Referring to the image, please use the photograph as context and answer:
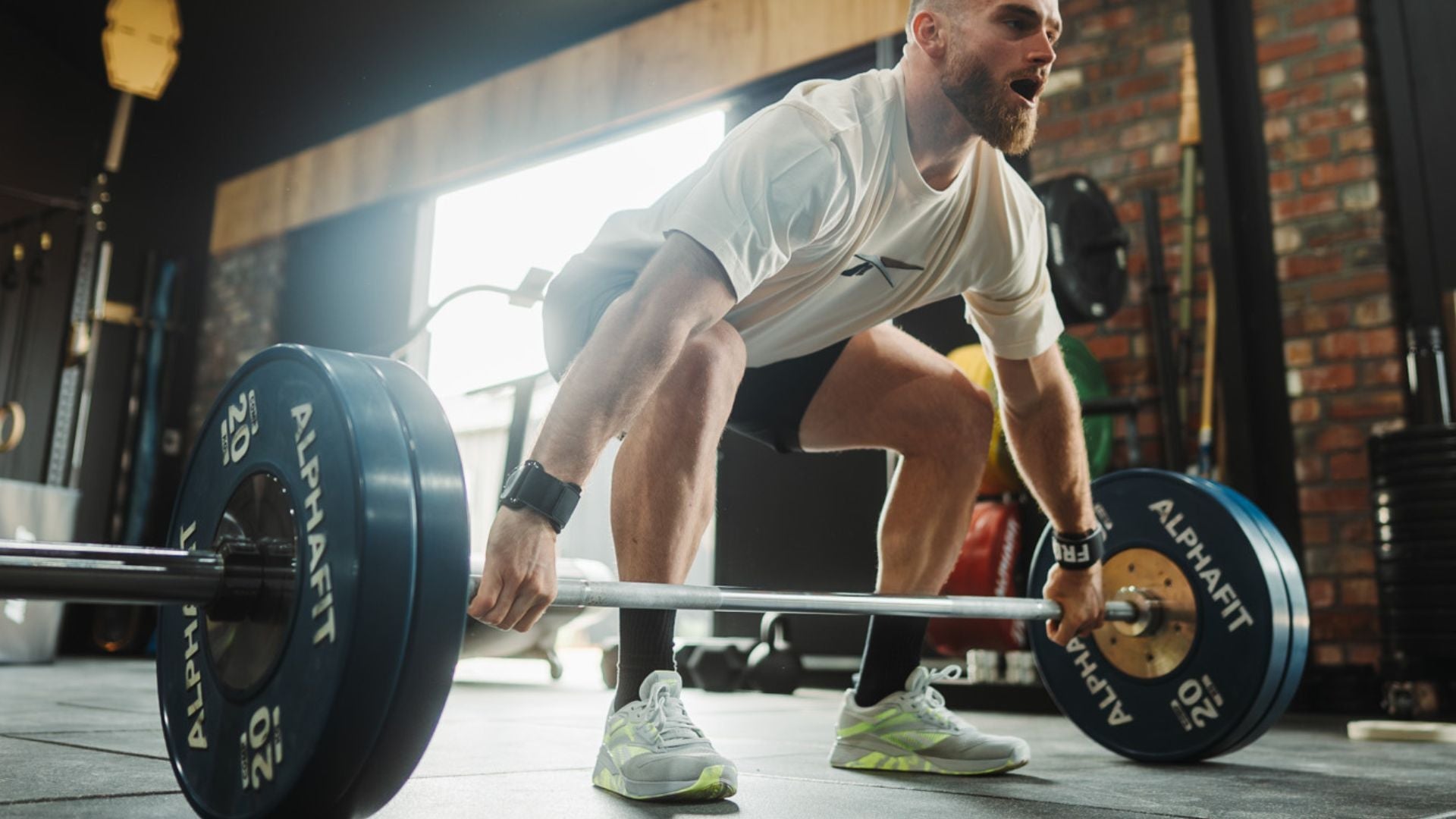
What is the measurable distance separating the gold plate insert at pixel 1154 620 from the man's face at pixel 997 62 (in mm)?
707

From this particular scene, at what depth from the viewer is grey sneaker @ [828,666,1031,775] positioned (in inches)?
60.7

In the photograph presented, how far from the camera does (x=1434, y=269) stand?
120 inches

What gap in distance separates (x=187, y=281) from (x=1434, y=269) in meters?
5.92

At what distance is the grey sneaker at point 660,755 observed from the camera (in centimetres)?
119

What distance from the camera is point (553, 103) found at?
16.8ft

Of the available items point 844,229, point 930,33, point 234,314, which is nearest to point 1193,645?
point 844,229

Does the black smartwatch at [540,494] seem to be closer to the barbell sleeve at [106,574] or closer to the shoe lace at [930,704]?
the barbell sleeve at [106,574]

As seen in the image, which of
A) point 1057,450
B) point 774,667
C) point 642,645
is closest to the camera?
point 642,645

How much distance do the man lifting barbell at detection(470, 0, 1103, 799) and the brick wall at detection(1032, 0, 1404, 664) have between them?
1.77 meters

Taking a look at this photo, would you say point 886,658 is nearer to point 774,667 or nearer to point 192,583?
point 192,583

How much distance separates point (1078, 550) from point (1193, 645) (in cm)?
22

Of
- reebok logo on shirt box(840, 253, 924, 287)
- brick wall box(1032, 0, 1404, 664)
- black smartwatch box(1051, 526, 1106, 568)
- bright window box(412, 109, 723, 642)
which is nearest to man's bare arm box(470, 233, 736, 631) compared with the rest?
reebok logo on shirt box(840, 253, 924, 287)

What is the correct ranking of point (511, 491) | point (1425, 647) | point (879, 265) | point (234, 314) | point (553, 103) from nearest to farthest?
point (511, 491) → point (879, 265) → point (1425, 647) → point (553, 103) → point (234, 314)

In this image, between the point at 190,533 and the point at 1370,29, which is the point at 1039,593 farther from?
the point at 1370,29
